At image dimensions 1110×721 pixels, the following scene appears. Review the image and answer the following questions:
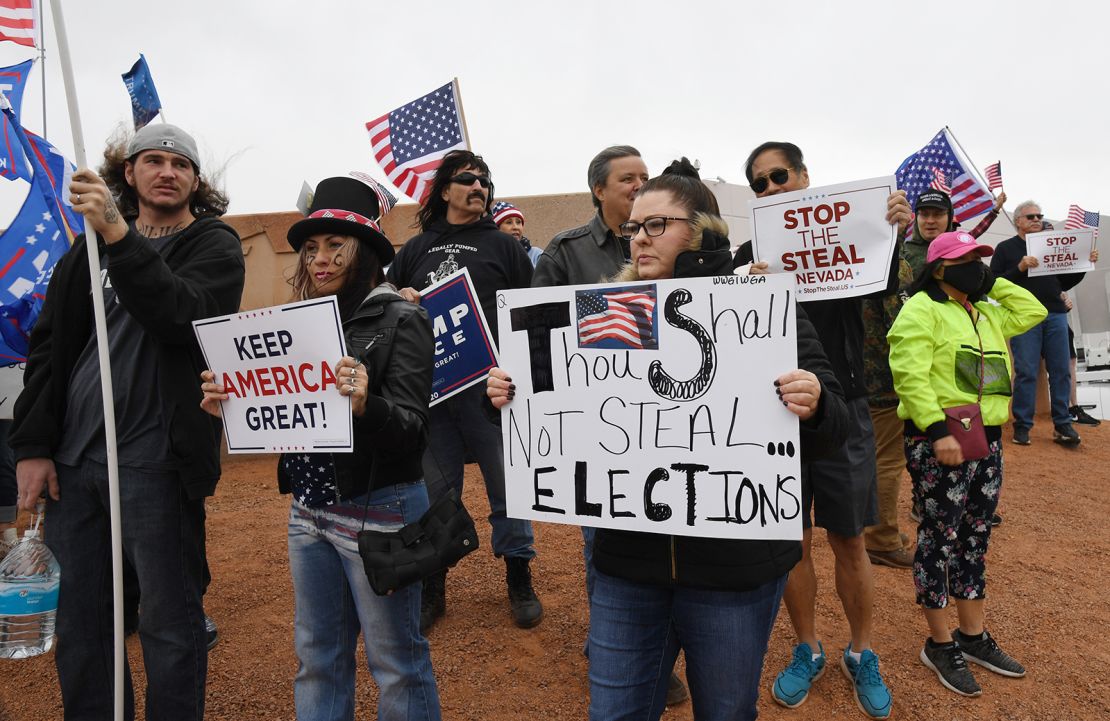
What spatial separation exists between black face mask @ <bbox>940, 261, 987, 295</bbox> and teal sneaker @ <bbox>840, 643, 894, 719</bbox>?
5.71 feet

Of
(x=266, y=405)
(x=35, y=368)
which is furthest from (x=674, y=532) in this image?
(x=35, y=368)

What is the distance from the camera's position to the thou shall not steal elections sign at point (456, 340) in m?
3.80

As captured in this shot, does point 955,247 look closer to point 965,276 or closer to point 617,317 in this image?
point 965,276

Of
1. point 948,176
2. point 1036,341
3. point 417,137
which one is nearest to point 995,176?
point 1036,341

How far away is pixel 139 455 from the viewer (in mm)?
2457

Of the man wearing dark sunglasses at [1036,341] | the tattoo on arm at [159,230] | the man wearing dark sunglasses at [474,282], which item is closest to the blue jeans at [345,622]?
the tattoo on arm at [159,230]

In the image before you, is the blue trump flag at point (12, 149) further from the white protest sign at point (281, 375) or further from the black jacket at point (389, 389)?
the black jacket at point (389, 389)

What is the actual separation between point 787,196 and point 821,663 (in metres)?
2.13

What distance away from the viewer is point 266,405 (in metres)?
2.30

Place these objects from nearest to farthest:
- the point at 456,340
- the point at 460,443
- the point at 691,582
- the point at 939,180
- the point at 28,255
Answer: the point at 691,582
the point at 456,340
the point at 460,443
the point at 28,255
the point at 939,180

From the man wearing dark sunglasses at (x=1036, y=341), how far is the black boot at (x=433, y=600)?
6964 millimetres

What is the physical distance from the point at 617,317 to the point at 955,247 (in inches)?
89.1

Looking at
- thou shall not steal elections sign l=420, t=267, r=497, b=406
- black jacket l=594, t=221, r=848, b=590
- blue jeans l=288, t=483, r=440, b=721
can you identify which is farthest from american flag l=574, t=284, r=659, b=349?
thou shall not steal elections sign l=420, t=267, r=497, b=406

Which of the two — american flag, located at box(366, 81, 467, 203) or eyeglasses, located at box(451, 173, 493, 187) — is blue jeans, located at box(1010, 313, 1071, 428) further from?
eyeglasses, located at box(451, 173, 493, 187)
